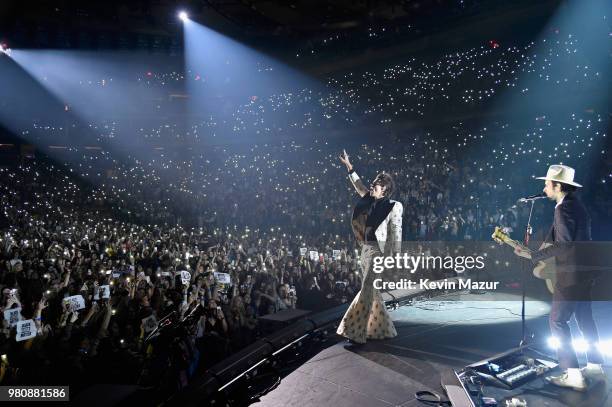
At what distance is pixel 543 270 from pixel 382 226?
134 centimetres

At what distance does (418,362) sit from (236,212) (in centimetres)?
Answer: 1207

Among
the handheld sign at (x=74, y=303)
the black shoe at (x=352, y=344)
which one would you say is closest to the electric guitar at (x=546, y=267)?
the black shoe at (x=352, y=344)

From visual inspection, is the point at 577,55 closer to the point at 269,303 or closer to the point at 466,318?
the point at 466,318

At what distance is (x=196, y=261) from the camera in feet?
26.2

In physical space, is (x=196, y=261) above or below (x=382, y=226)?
below

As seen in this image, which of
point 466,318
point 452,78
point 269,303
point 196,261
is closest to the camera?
point 466,318

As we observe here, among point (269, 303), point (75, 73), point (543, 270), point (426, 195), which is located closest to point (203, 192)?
point (426, 195)

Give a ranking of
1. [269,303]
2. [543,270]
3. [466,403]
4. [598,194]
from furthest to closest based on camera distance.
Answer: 1. [598,194]
2. [269,303]
3. [543,270]
4. [466,403]

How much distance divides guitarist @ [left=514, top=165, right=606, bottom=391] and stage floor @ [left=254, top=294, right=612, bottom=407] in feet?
0.43

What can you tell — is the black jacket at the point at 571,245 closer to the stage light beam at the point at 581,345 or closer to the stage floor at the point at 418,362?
the stage light beam at the point at 581,345

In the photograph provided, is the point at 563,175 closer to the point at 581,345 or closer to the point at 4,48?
the point at 581,345

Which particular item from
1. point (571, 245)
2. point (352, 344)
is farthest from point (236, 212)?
point (571, 245)

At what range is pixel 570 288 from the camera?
304cm

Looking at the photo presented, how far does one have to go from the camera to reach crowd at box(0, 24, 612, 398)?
4527 mm
